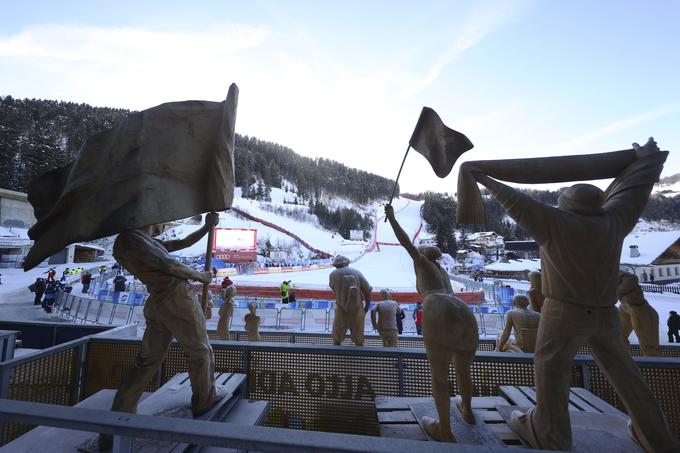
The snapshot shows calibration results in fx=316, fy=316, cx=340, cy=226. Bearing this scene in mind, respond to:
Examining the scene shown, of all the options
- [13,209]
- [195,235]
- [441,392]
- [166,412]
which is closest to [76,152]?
[13,209]

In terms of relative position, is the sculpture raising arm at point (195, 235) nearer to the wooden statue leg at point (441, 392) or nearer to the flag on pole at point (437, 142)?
the flag on pole at point (437, 142)

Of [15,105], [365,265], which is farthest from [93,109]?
[365,265]

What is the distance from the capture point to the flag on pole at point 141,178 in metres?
2.35

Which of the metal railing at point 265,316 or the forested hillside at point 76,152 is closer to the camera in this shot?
the metal railing at point 265,316

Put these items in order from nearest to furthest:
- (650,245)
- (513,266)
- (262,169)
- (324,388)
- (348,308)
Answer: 1. (324,388)
2. (348,308)
3. (650,245)
4. (513,266)
5. (262,169)

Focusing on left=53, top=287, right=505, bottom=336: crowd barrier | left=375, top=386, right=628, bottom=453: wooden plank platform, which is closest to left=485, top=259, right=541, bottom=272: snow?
left=53, top=287, right=505, bottom=336: crowd barrier

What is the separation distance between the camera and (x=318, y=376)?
354cm

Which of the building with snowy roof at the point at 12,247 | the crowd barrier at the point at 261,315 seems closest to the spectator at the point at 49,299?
the crowd barrier at the point at 261,315

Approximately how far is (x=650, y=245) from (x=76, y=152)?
281 feet

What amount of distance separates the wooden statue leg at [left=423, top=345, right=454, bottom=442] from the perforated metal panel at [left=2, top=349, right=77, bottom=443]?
3.79 metres

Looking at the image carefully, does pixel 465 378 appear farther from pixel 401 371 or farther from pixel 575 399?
pixel 575 399

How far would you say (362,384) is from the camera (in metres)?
3.51

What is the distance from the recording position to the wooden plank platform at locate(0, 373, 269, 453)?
2352 mm

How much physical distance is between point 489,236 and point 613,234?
7024 centimetres
